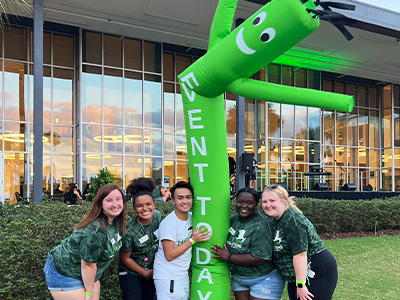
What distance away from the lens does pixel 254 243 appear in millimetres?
3178

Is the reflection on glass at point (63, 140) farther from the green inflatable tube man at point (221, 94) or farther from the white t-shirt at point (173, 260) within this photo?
the white t-shirt at point (173, 260)

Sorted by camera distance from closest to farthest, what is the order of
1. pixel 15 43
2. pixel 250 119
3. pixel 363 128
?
pixel 15 43, pixel 250 119, pixel 363 128

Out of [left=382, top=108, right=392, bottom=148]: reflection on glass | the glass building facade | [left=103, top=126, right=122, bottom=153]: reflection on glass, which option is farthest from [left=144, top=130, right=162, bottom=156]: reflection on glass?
[left=382, top=108, right=392, bottom=148]: reflection on glass

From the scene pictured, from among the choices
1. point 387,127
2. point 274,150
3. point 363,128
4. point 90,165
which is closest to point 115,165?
point 90,165

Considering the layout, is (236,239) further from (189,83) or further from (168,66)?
(168,66)

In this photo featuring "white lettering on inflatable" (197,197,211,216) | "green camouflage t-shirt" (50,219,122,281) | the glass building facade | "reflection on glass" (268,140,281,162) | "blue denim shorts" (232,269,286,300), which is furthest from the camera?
"reflection on glass" (268,140,281,162)

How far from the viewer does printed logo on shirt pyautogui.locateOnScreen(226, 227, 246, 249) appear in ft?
10.9

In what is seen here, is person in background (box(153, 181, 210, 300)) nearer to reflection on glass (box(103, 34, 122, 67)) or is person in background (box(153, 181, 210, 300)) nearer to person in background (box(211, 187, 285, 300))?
person in background (box(211, 187, 285, 300))

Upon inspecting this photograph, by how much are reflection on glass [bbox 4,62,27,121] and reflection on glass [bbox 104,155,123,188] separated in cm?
422

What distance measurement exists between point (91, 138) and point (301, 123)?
1285 centimetres

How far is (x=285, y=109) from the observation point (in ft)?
75.7

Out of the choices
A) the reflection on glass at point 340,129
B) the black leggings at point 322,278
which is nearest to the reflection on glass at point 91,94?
the black leggings at point 322,278

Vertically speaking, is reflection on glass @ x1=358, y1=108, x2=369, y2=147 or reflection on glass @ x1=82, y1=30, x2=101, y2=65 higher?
reflection on glass @ x1=82, y1=30, x2=101, y2=65

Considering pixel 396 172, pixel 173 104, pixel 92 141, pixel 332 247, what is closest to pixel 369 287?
pixel 332 247
